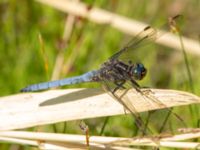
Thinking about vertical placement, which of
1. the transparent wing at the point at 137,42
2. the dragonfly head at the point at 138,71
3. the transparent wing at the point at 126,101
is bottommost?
the transparent wing at the point at 126,101

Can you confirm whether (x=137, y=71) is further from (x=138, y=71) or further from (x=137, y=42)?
(x=137, y=42)

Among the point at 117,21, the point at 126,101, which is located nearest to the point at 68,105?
the point at 126,101

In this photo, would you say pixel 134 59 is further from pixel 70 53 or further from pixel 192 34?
pixel 192 34

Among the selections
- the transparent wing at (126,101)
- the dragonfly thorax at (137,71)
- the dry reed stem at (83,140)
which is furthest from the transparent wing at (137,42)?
the dry reed stem at (83,140)

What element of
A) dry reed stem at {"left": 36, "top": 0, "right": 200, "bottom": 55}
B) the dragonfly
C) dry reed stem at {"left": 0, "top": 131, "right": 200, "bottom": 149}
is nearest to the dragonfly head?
the dragonfly

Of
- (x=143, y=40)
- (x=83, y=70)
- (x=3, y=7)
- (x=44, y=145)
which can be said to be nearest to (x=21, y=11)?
(x=3, y=7)

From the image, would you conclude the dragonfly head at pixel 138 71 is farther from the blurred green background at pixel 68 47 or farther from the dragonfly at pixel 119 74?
the blurred green background at pixel 68 47

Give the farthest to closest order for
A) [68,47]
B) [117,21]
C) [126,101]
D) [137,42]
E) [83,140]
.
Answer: [117,21]
[68,47]
[137,42]
[126,101]
[83,140]
